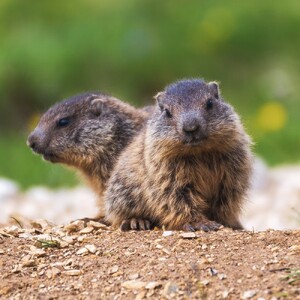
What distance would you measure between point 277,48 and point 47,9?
13.6 ft

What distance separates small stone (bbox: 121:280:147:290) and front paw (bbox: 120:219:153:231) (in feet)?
4.73

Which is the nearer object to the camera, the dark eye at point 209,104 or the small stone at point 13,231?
the small stone at point 13,231

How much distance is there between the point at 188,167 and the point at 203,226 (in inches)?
18.7

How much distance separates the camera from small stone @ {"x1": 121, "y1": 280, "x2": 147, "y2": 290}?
4820mm

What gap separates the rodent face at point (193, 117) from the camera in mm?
6055

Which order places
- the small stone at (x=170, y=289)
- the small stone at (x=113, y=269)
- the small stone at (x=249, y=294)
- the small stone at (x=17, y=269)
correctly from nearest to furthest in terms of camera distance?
1. the small stone at (x=249, y=294)
2. the small stone at (x=170, y=289)
3. the small stone at (x=113, y=269)
4. the small stone at (x=17, y=269)

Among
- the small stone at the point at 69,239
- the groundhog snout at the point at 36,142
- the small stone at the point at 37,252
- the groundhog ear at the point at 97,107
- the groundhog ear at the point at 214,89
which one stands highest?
the groundhog ear at the point at 97,107

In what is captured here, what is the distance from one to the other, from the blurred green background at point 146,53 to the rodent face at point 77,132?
5474 millimetres

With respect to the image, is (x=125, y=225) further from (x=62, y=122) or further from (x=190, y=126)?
(x=62, y=122)

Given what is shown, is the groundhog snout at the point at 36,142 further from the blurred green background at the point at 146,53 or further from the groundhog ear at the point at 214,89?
the blurred green background at the point at 146,53

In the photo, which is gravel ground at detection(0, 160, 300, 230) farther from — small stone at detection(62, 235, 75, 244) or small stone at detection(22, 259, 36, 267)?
small stone at detection(22, 259, 36, 267)

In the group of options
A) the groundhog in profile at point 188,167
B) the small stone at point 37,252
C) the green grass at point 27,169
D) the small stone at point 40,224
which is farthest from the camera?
the green grass at point 27,169

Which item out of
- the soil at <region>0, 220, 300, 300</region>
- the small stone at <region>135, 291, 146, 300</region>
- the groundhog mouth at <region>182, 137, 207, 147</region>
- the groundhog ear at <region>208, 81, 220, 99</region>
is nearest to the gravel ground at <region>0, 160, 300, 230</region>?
the groundhog ear at <region>208, 81, 220, 99</region>

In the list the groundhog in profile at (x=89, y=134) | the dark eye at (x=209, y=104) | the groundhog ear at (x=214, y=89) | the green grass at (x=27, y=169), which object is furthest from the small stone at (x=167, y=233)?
the green grass at (x=27, y=169)
